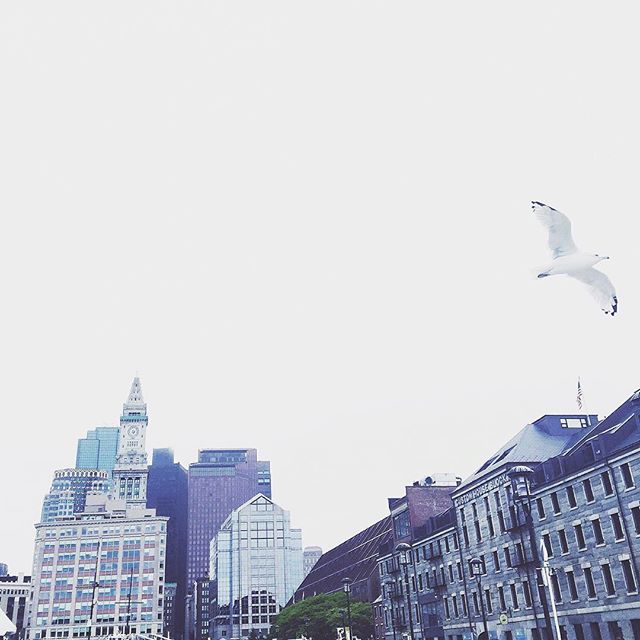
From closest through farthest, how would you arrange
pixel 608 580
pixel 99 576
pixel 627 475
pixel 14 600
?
pixel 627 475 → pixel 608 580 → pixel 99 576 → pixel 14 600

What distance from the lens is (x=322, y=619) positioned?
9088 centimetres

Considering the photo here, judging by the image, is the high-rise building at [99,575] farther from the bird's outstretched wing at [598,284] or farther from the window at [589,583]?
the bird's outstretched wing at [598,284]

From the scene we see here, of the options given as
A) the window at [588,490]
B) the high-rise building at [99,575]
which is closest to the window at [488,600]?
the window at [588,490]

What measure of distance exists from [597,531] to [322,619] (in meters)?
54.6

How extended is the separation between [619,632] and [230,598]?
14549cm

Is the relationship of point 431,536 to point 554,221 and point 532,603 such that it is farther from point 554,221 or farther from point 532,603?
point 554,221

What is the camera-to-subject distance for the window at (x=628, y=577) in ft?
140

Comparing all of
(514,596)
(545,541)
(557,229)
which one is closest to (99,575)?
(514,596)

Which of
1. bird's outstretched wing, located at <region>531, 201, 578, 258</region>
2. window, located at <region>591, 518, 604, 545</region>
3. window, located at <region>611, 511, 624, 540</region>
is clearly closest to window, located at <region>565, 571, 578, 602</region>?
window, located at <region>591, 518, 604, 545</region>

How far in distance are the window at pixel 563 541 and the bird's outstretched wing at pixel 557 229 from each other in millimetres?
35325

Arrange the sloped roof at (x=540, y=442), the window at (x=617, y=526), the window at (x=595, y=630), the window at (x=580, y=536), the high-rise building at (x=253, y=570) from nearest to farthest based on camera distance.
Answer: the window at (x=617, y=526)
the window at (x=595, y=630)
the window at (x=580, y=536)
the sloped roof at (x=540, y=442)
the high-rise building at (x=253, y=570)

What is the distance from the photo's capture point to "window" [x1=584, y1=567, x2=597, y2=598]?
4628 centimetres

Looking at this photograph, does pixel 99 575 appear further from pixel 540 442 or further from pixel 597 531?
pixel 597 531

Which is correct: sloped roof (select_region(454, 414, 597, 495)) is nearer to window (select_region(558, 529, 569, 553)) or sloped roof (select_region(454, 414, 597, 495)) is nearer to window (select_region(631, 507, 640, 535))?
window (select_region(558, 529, 569, 553))
